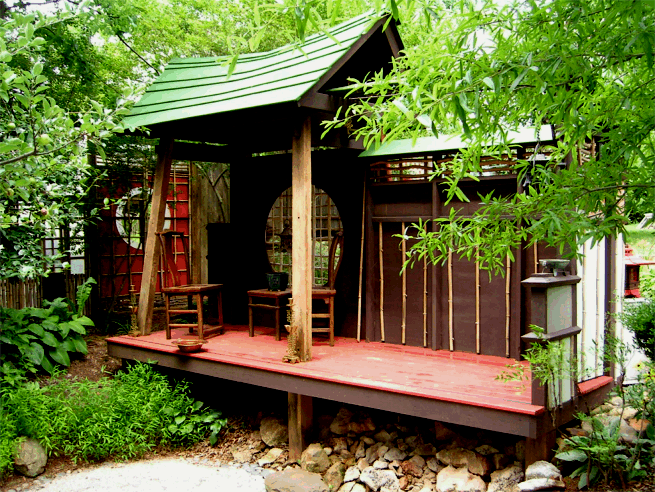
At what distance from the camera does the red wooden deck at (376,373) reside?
Result: 14.3 feet

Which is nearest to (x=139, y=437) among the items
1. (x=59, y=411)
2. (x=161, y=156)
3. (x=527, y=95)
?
(x=59, y=411)

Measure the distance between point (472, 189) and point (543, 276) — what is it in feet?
6.08

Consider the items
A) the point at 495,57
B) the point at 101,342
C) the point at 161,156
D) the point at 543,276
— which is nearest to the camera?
the point at 495,57

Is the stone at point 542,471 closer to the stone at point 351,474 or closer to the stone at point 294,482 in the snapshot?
the stone at point 351,474

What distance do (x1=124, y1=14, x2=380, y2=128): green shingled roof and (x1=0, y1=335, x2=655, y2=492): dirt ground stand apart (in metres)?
2.82

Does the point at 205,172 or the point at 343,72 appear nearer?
the point at 343,72

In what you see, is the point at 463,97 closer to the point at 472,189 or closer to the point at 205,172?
the point at 472,189

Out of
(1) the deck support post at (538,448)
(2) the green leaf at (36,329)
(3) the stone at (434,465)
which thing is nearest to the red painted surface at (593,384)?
(1) the deck support post at (538,448)

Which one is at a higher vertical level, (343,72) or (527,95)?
(343,72)

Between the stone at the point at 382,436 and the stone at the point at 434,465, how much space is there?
471mm

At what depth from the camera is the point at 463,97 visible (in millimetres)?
2029

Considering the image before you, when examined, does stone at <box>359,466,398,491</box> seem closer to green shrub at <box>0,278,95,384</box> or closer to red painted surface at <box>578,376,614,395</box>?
red painted surface at <box>578,376,614,395</box>

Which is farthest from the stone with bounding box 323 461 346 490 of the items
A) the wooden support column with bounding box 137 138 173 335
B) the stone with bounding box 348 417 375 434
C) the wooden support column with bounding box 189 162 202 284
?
the wooden support column with bounding box 189 162 202 284

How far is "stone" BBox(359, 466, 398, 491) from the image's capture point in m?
4.89
